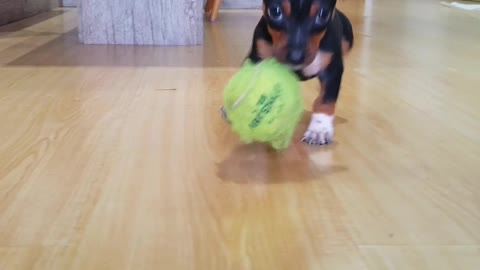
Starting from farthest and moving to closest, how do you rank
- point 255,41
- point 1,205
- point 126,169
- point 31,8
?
point 31,8, point 255,41, point 126,169, point 1,205

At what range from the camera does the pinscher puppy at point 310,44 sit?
1.02m

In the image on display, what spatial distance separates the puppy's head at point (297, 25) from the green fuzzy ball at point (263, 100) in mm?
26

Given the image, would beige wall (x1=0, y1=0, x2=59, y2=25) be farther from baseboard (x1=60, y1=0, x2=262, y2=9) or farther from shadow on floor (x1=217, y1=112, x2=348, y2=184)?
shadow on floor (x1=217, y1=112, x2=348, y2=184)

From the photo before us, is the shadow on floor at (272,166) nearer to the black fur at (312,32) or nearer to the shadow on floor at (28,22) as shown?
the black fur at (312,32)

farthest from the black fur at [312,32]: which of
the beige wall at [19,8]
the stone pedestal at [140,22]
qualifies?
the beige wall at [19,8]

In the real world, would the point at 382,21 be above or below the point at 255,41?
below

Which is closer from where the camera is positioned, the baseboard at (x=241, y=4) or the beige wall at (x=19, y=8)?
the beige wall at (x=19, y=8)

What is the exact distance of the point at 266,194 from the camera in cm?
90

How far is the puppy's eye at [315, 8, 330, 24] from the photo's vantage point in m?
1.02

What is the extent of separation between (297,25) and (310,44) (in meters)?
0.04

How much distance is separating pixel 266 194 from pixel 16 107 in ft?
2.20

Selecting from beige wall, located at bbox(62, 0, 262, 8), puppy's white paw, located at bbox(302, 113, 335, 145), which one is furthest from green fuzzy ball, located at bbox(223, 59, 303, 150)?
beige wall, located at bbox(62, 0, 262, 8)

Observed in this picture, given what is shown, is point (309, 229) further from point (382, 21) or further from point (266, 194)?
point (382, 21)

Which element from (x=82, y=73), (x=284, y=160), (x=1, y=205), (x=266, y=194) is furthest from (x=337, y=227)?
(x=82, y=73)
